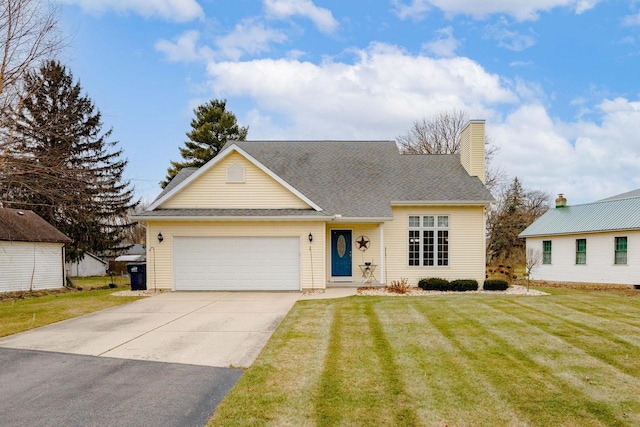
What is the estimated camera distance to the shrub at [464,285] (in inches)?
583

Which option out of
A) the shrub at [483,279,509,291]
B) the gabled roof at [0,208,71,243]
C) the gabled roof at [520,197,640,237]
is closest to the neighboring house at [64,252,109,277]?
the gabled roof at [0,208,71,243]

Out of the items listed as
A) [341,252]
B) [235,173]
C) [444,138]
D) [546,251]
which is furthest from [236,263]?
[444,138]

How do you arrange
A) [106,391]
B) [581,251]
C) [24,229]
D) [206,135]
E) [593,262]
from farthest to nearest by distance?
[206,135] < [581,251] < [593,262] < [24,229] < [106,391]

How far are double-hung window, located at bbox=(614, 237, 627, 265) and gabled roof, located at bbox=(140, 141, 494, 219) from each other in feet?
27.0

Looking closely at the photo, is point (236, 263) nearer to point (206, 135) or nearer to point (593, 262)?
point (593, 262)

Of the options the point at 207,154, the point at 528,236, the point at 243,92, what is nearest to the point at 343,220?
the point at 243,92

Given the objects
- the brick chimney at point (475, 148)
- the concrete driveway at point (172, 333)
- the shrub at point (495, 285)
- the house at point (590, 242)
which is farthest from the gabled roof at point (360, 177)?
the house at point (590, 242)

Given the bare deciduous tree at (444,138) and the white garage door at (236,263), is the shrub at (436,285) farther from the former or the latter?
the bare deciduous tree at (444,138)

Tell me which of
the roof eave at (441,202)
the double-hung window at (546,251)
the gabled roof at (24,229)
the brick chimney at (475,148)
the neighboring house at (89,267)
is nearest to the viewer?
the roof eave at (441,202)

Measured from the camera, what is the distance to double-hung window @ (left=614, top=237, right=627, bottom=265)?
18797mm

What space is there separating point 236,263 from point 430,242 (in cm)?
764

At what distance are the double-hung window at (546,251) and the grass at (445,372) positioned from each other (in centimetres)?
1482

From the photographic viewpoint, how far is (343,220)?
15305mm

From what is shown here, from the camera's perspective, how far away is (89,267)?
32.8 metres
